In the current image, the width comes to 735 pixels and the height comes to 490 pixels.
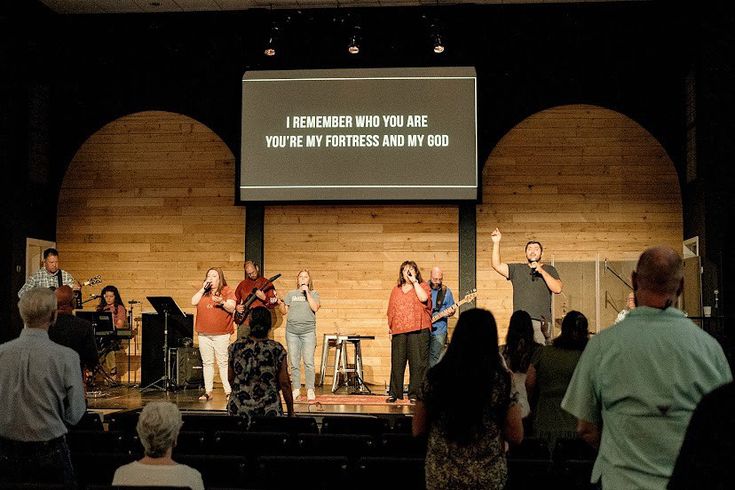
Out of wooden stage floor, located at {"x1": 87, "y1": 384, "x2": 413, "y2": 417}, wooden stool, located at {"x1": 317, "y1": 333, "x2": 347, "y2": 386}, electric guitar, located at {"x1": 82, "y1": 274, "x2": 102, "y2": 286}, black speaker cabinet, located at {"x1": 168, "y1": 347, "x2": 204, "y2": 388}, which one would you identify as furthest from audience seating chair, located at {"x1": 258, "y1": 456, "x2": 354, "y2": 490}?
electric guitar, located at {"x1": 82, "y1": 274, "x2": 102, "y2": 286}

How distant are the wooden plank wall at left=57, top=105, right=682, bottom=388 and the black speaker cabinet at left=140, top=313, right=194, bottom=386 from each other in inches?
34.1

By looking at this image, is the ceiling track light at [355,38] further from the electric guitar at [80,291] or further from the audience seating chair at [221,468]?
the audience seating chair at [221,468]

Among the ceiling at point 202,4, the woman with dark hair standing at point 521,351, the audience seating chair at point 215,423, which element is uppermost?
the ceiling at point 202,4

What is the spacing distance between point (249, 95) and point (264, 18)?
115 centimetres

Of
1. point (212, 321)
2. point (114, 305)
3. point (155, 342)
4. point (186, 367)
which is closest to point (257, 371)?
point (212, 321)

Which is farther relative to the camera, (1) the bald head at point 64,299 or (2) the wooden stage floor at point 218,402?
(2) the wooden stage floor at point 218,402

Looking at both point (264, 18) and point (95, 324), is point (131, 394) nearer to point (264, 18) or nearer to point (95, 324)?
point (95, 324)

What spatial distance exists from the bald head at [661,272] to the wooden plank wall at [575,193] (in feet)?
29.7

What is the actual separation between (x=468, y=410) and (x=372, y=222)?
8.78 m

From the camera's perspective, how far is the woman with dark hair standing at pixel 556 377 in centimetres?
474

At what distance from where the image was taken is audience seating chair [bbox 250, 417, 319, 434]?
191 inches

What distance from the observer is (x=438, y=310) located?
10.0m

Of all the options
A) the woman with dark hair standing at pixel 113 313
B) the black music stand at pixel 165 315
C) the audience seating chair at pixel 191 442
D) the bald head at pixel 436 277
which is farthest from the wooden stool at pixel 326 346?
the audience seating chair at pixel 191 442

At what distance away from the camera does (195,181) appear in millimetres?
12125
